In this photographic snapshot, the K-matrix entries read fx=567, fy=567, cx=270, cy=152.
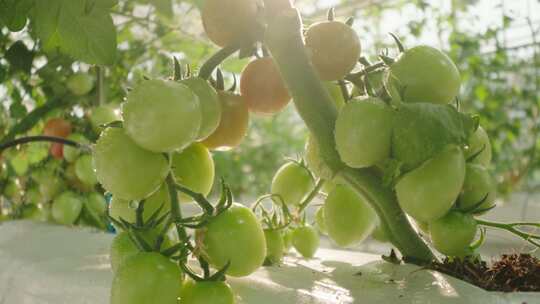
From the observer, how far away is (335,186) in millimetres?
540

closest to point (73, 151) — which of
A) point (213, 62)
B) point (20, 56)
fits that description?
point (20, 56)

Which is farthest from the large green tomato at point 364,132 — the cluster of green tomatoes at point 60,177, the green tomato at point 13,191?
the green tomato at point 13,191

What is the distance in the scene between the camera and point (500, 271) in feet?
1.40

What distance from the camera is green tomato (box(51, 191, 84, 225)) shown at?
0.91m

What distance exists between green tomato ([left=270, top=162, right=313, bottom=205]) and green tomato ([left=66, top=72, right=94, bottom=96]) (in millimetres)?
602

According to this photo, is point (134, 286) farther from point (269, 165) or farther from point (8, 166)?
point (269, 165)

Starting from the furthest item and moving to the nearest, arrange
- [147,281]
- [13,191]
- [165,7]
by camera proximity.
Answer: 1. [13,191]
2. [165,7]
3. [147,281]

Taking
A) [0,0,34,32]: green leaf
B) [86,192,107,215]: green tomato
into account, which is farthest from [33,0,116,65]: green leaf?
[86,192,107,215]: green tomato

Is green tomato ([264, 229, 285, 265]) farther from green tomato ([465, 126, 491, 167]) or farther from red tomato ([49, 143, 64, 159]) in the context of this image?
red tomato ([49, 143, 64, 159])

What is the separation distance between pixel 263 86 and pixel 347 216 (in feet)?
0.48

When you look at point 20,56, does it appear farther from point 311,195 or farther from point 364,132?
point 364,132

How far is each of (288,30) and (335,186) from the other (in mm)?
185

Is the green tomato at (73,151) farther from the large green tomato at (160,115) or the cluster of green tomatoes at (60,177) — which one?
the large green tomato at (160,115)

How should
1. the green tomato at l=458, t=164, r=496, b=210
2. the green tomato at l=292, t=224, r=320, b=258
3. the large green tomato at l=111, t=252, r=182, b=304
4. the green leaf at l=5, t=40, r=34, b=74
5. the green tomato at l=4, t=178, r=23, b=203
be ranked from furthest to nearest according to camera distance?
1. the green tomato at l=4, t=178, r=23, b=203
2. the green leaf at l=5, t=40, r=34, b=74
3. the green tomato at l=292, t=224, r=320, b=258
4. the green tomato at l=458, t=164, r=496, b=210
5. the large green tomato at l=111, t=252, r=182, b=304
